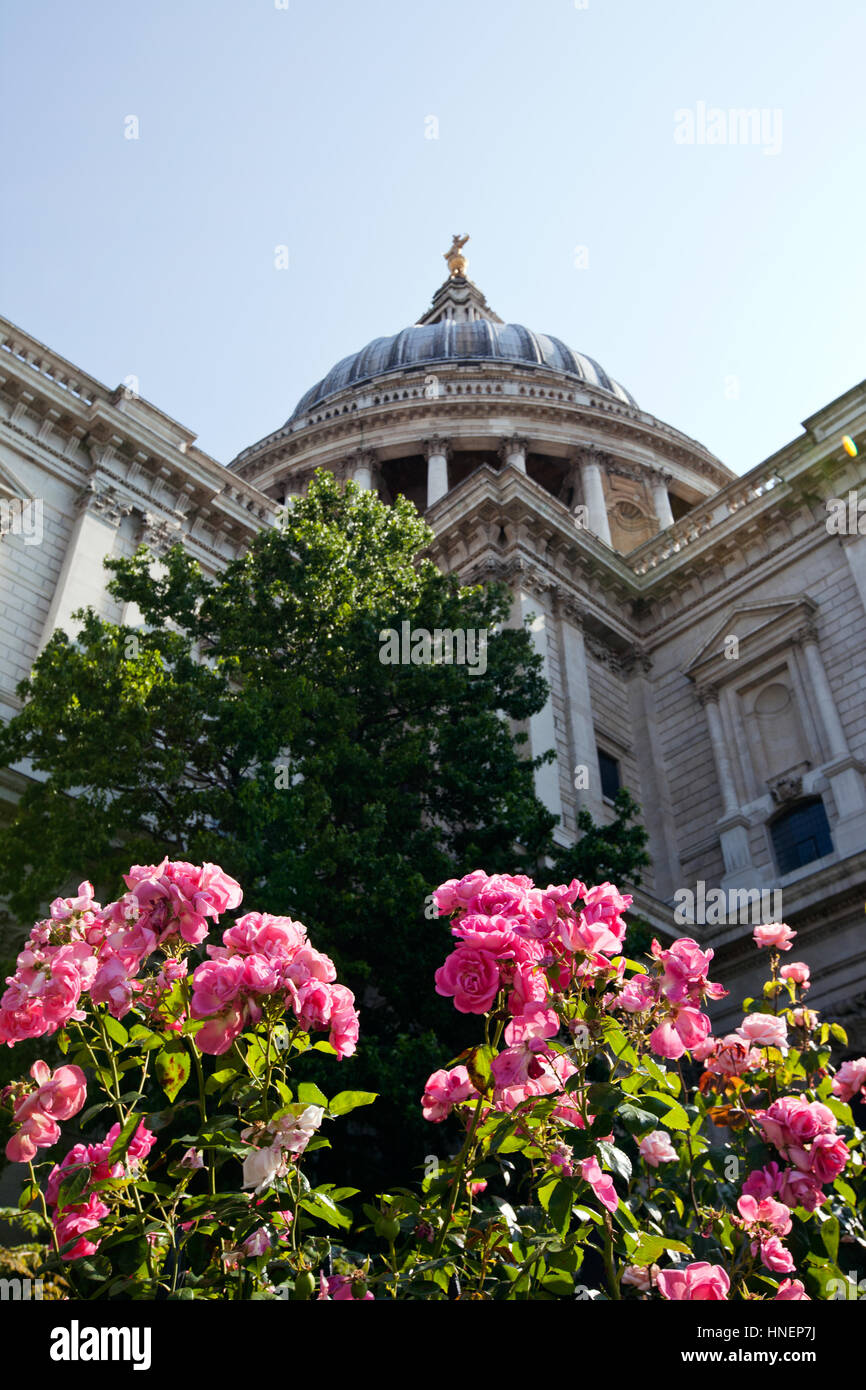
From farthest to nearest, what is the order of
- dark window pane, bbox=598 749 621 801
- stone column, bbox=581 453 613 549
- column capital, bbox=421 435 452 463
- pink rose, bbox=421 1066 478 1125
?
column capital, bbox=421 435 452 463, stone column, bbox=581 453 613 549, dark window pane, bbox=598 749 621 801, pink rose, bbox=421 1066 478 1125

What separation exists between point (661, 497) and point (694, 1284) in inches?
1753

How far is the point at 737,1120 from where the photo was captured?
20.0ft

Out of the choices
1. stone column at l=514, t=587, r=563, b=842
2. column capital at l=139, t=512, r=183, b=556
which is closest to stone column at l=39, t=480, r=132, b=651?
column capital at l=139, t=512, r=183, b=556

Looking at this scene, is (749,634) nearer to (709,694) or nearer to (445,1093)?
(709,694)

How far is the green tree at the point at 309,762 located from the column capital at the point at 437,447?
97.0ft

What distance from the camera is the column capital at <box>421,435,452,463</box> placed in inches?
1772

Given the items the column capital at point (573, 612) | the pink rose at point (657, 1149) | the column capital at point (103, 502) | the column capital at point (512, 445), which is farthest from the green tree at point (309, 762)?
the column capital at point (512, 445)

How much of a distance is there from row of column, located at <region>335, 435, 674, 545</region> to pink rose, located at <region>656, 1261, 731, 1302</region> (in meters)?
38.9

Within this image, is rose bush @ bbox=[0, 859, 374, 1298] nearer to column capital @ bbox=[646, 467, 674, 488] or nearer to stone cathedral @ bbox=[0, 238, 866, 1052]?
stone cathedral @ bbox=[0, 238, 866, 1052]

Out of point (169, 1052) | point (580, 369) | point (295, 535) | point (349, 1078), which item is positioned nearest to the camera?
point (169, 1052)

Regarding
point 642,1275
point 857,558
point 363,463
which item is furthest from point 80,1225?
point 363,463
